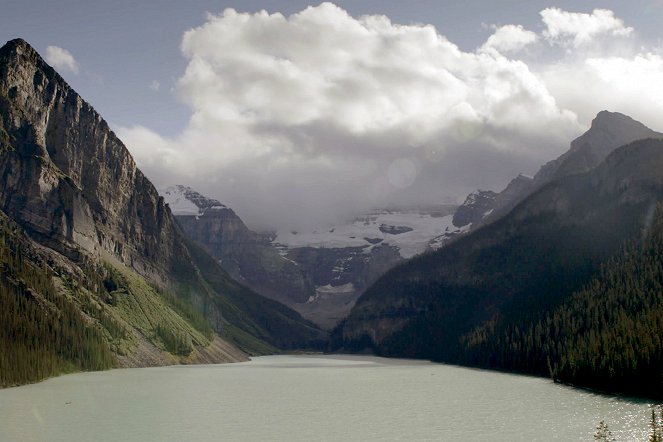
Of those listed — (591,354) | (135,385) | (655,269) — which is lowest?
(135,385)

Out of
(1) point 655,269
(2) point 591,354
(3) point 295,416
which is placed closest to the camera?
(3) point 295,416

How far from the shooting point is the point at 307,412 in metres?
106

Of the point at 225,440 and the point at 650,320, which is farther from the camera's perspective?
the point at 650,320

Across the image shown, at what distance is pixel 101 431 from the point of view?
84.1 meters

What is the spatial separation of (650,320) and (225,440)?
114m

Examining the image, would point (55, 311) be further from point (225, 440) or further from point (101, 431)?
point (225, 440)

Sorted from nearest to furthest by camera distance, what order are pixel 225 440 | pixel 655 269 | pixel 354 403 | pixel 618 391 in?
pixel 225 440 < pixel 354 403 < pixel 618 391 < pixel 655 269

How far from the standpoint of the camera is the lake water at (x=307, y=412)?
8225 cm

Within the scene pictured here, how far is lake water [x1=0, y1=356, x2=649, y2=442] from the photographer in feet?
270

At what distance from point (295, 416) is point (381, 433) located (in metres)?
21.1

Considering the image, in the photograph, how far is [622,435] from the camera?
79.1 meters

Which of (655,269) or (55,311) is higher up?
(655,269)

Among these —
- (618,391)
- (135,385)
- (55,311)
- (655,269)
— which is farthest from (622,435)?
(55,311)

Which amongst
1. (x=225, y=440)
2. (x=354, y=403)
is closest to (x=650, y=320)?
(x=354, y=403)
